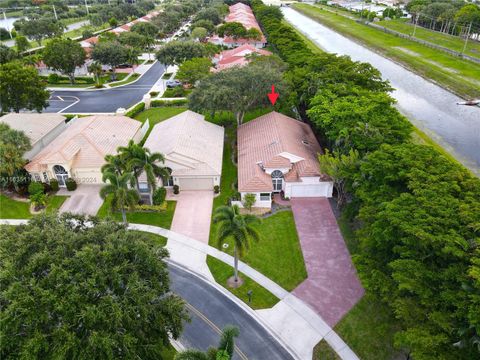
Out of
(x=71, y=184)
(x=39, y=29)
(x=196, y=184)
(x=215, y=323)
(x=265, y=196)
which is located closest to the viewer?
(x=215, y=323)

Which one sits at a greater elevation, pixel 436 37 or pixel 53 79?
pixel 436 37

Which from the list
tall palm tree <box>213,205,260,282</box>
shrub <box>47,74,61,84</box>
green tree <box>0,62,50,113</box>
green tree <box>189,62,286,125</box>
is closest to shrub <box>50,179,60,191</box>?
green tree <box>189,62,286,125</box>

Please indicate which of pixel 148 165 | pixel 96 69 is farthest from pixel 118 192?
pixel 96 69

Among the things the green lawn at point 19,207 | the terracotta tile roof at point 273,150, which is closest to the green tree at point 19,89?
the green lawn at point 19,207

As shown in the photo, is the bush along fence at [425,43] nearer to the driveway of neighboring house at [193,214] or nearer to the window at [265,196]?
the window at [265,196]

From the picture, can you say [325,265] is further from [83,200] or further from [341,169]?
[83,200]

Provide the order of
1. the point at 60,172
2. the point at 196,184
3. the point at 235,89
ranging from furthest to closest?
the point at 235,89
the point at 60,172
the point at 196,184

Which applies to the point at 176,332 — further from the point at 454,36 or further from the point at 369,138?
the point at 454,36
